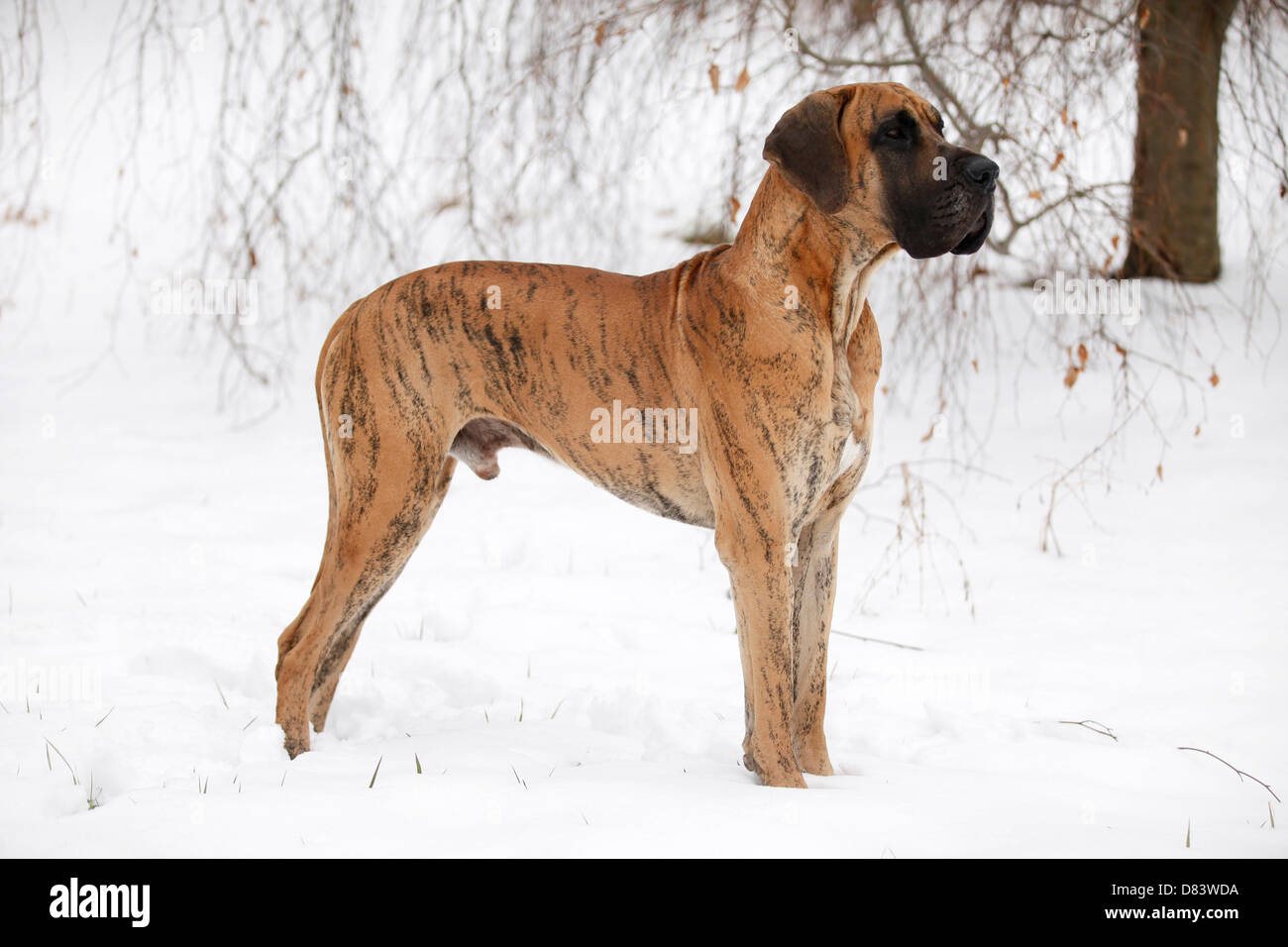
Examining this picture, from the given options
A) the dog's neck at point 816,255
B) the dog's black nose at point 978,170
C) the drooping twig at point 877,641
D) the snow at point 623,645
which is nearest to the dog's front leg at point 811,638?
the snow at point 623,645

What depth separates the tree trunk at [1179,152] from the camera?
5605mm

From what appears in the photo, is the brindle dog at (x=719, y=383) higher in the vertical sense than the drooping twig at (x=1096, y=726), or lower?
higher

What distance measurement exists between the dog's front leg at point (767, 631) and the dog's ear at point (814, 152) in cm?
76

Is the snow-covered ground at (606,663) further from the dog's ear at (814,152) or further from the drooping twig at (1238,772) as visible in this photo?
the dog's ear at (814,152)

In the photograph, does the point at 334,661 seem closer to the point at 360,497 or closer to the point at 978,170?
the point at 360,497

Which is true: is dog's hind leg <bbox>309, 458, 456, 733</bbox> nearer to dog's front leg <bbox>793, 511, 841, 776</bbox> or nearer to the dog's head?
dog's front leg <bbox>793, 511, 841, 776</bbox>

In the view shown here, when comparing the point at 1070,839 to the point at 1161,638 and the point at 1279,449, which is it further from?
the point at 1279,449

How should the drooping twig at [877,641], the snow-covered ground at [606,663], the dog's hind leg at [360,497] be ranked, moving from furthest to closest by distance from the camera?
the drooping twig at [877,641] → the dog's hind leg at [360,497] → the snow-covered ground at [606,663]

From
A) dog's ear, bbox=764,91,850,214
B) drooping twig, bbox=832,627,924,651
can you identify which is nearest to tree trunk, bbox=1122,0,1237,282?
drooping twig, bbox=832,627,924,651

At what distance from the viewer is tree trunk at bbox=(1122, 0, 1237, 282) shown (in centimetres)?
561

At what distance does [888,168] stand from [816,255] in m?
0.26

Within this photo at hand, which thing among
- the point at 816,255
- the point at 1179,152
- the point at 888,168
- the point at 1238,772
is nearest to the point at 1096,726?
the point at 1238,772

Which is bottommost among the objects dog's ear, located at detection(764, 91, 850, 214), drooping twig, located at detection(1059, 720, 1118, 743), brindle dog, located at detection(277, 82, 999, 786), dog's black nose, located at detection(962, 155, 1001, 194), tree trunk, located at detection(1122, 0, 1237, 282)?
drooping twig, located at detection(1059, 720, 1118, 743)

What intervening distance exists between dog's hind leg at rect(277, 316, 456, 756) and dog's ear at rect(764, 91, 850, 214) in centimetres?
111
